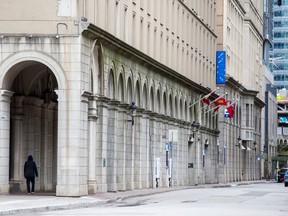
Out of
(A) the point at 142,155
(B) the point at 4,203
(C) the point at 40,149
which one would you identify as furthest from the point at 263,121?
(B) the point at 4,203

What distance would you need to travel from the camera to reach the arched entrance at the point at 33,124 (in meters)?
51.5

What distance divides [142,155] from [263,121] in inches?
3554

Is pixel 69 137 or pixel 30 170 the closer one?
pixel 69 137

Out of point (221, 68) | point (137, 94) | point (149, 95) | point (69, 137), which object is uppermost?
point (221, 68)

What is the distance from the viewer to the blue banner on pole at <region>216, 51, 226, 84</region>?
4157 inches

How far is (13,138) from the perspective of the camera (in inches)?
2029

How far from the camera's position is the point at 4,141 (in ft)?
155

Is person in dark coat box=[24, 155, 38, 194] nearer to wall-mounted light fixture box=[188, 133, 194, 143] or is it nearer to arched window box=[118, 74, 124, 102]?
arched window box=[118, 74, 124, 102]

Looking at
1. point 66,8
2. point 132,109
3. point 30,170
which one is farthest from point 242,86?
point 66,8

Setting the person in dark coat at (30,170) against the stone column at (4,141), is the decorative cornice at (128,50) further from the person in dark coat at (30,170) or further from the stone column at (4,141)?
the person in dark coat at (30,170)

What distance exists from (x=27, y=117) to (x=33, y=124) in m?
0.84

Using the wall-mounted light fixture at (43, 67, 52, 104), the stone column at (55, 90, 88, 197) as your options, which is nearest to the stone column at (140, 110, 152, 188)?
the wall-mounted light fixture at (43, 67, 52, 104)

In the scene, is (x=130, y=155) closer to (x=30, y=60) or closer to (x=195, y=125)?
(x=30, y=60)

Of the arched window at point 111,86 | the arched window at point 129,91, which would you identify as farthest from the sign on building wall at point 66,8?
the arched window at point 129,91
